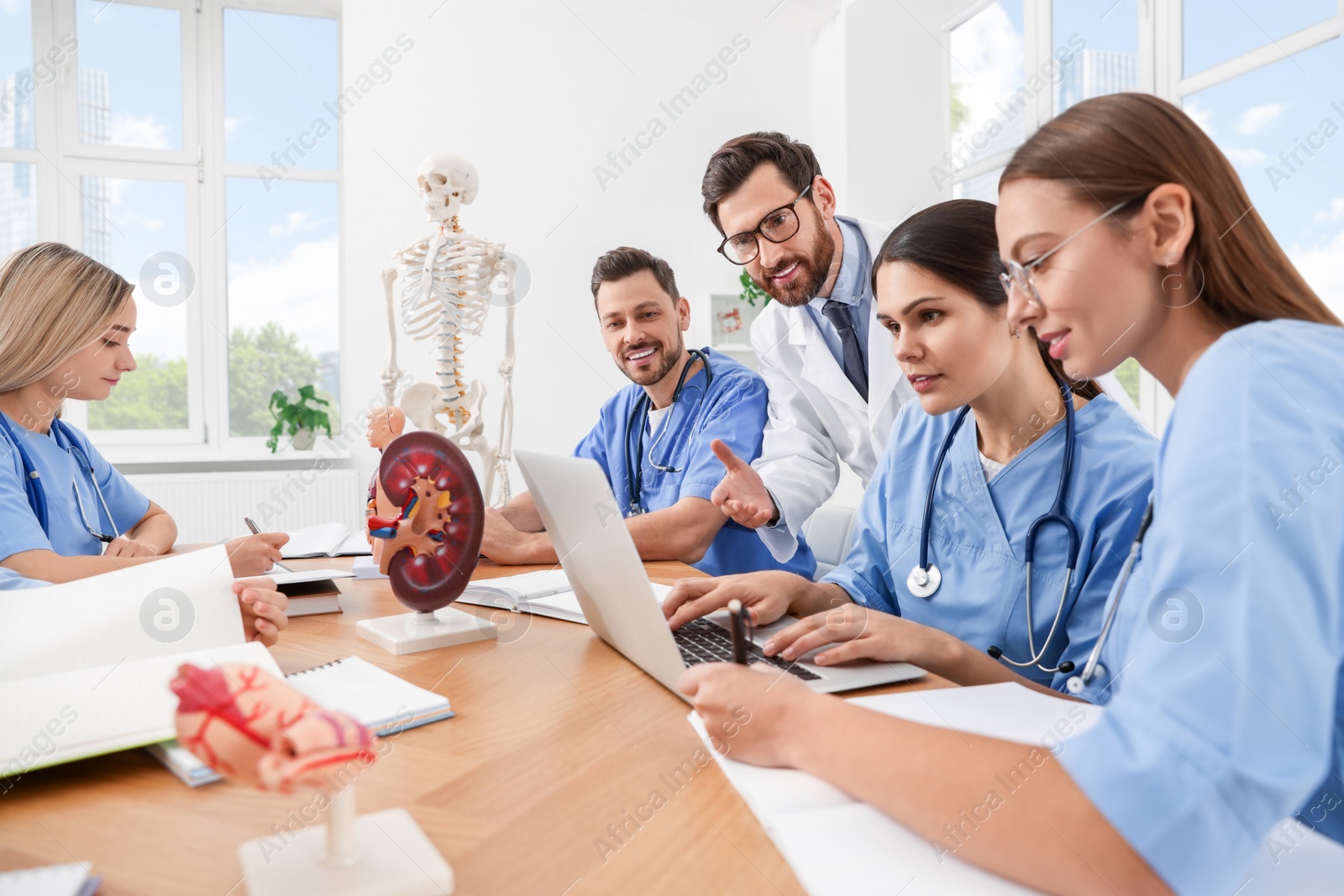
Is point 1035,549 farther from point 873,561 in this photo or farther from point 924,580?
point 873,561

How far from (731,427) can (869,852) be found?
1.67m

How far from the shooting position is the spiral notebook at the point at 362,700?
27.3 inches

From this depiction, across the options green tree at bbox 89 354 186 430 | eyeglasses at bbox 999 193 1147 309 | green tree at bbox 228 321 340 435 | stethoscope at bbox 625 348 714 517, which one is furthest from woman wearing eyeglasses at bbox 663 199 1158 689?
green tree at bbox 89 354 186 430

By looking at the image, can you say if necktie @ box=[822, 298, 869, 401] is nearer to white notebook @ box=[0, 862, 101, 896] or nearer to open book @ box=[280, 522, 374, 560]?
open book @ box=[280, 522, 374, 560]

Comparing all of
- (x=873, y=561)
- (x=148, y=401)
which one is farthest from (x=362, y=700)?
(x=148, y=401)

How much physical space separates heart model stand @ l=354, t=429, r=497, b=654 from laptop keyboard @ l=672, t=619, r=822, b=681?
0.97 ft

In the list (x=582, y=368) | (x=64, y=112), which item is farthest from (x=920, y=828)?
(x=64, y=112)

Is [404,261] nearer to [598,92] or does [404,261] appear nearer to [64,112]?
[598,92]

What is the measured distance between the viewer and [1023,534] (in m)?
1.19

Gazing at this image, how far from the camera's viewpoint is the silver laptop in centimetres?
86

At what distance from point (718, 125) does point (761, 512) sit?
366 cm

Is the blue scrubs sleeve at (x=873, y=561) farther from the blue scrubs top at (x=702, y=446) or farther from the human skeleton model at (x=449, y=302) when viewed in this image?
the human skeleton model at (x=449, y=302)

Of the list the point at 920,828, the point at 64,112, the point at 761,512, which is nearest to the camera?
the point at 920,828

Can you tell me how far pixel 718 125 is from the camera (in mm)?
4711
